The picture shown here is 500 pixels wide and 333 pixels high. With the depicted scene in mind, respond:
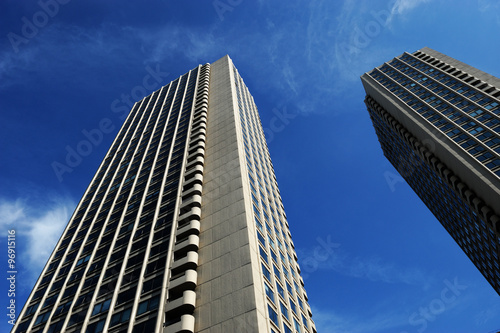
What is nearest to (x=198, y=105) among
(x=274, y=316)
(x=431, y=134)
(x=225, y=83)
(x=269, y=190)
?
(x=225, y=83)

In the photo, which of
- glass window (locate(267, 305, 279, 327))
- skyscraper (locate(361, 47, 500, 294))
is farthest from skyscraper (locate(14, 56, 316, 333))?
skyscraper (locate(361, 47, 500, 294))

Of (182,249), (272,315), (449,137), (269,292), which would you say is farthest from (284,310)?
(449,137)

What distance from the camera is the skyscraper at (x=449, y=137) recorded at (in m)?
53.1

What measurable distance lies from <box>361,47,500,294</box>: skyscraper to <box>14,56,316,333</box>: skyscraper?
93.0 ft

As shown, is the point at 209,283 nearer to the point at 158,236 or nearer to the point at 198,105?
the point at 158,236

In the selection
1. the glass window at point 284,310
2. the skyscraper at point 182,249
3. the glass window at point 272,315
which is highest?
the skyscraper at point 182,249

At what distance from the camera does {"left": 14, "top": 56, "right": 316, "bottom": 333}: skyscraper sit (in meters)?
29.6

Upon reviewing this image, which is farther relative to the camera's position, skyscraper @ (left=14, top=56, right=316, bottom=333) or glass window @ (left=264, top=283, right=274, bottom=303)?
glass window @ (left=264, top=283, right=274, bottom=303)

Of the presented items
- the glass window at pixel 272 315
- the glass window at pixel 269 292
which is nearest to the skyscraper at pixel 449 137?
the glass window at pixel 269 292

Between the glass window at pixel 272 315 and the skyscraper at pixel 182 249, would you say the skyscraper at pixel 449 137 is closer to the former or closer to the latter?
the skyscraper at pixel 182 249

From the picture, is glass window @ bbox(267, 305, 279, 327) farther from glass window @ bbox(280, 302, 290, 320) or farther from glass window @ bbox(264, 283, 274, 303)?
glass window @ bbox(280, 302, 290, 320)

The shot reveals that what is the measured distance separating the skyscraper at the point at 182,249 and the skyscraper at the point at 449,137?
93.0 ft

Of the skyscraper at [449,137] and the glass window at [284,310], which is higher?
the skyscraper at [449,137]

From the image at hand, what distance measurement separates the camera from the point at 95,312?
110 feet
